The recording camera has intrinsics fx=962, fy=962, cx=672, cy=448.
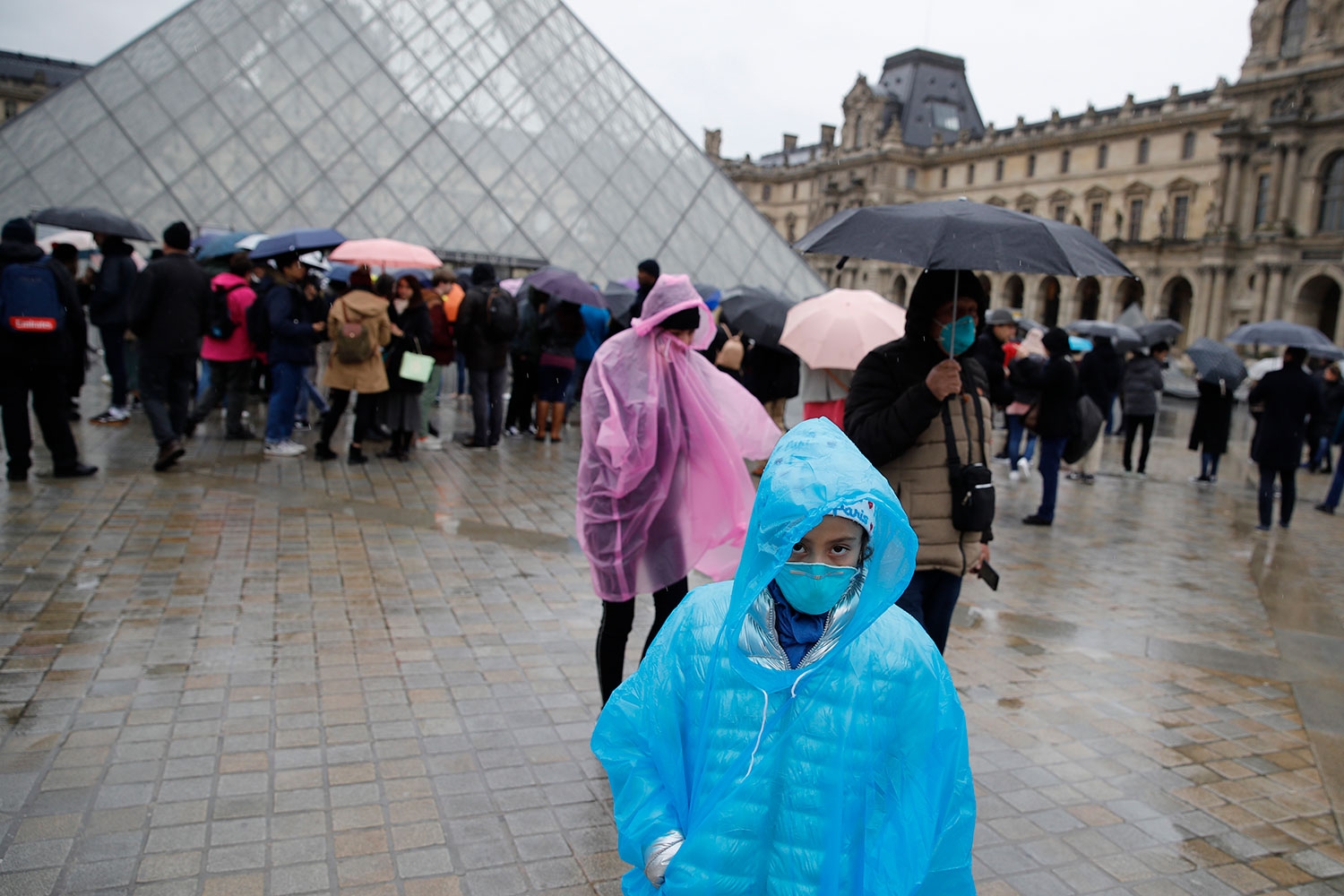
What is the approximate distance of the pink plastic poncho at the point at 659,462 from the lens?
317 centimetres

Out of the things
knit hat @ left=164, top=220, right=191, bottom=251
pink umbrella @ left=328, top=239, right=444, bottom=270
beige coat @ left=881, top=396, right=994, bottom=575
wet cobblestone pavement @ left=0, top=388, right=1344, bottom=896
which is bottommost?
wet cobblestone pavement @ left=0, top=388, right=1344, bottom=896

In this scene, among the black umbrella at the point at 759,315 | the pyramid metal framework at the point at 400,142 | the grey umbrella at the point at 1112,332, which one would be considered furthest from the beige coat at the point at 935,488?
the pyramid metal framework at the point at 400,142

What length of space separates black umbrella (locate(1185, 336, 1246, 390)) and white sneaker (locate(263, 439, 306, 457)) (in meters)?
9.20

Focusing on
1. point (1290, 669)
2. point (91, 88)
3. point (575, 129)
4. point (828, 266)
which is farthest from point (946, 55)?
point (1290, 669)

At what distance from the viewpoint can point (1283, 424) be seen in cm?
829

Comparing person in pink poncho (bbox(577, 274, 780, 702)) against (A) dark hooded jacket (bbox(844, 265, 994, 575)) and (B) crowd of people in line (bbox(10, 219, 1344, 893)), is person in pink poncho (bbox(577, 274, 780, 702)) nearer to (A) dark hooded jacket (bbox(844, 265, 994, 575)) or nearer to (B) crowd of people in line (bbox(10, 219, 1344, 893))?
(B) crowd of people in line (bbox(10, 219, 1344, 893))

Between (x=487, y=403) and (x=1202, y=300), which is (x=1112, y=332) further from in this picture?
(x=1202, y=300)

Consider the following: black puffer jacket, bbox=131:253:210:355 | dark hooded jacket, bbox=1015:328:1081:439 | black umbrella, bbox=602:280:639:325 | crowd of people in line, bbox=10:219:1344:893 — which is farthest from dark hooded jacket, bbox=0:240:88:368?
dark hooded jacket, bbox=1015:328:1081:439

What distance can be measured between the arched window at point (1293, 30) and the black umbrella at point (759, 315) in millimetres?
47284

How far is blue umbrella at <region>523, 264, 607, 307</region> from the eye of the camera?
8.88 m

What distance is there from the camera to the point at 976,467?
9.80 ft

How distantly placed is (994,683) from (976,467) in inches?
63.8

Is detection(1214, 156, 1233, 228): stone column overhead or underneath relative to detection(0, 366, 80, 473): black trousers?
overhead

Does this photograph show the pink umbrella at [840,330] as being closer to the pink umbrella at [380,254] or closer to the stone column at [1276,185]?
the pink umbrella at [380,254]
